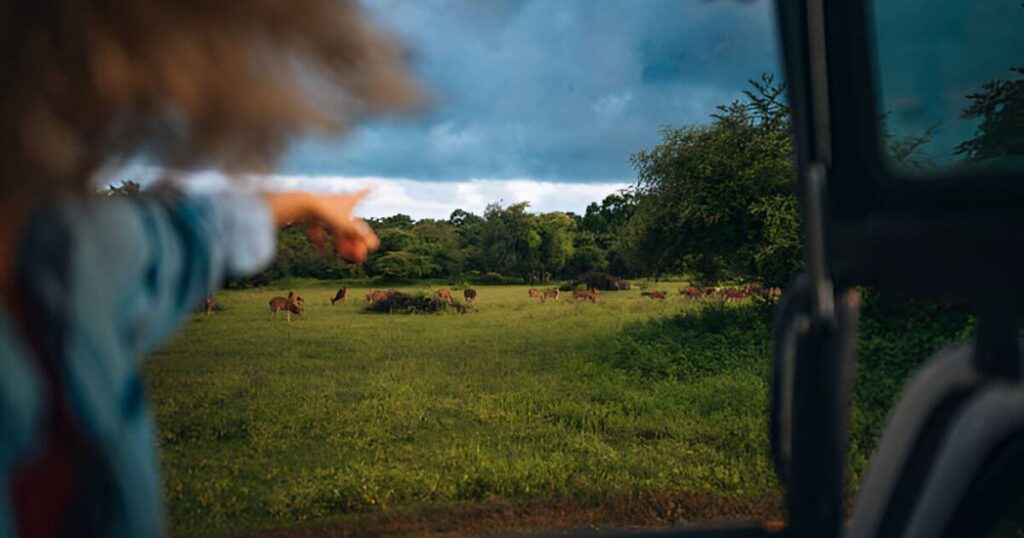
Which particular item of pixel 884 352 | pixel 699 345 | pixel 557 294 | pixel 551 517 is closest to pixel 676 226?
pixel 699 345

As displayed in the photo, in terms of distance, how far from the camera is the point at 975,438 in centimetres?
70

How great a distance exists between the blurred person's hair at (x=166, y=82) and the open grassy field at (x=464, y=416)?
11.6 feet

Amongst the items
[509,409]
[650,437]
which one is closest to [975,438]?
[650,437]

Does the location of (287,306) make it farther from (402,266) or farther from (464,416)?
(464,416)

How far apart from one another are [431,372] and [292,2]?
6.32 m

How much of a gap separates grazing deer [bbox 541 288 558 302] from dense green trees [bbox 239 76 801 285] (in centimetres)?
50

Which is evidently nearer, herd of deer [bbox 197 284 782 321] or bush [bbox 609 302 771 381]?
bush [bbox 609 302 771 381]

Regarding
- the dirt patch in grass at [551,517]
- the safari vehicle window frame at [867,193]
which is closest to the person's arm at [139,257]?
the safari vehicle window frame at [867,193]

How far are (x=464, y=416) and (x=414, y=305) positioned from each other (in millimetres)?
2775

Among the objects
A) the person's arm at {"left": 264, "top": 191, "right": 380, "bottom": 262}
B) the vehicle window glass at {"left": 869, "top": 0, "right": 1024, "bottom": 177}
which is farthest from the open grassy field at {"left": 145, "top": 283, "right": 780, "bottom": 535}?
the vehicle window glass at {"left": 869, "top": 0, "right": 1024, "bottom": 177}

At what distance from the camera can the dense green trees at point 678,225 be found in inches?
267

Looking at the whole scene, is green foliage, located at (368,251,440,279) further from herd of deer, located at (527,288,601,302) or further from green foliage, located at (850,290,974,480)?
green foliage, located at (850,290,974,480)

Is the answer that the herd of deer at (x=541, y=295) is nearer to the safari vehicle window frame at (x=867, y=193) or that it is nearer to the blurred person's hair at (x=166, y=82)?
the safari vehicle window frame at (x=867, y=193)

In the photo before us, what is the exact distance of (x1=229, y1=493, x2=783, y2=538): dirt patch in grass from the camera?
391 centimetres
